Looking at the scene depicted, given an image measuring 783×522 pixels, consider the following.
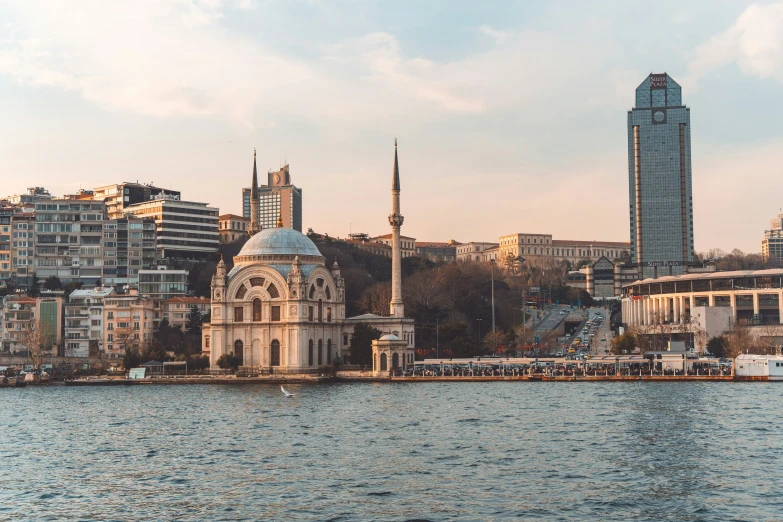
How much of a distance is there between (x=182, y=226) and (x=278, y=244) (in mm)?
37773

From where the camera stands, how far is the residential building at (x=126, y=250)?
10869 cm

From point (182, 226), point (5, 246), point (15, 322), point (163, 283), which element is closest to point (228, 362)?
point (15, 322)

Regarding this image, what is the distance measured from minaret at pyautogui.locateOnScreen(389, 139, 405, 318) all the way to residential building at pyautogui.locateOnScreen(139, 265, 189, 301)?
2746 cm

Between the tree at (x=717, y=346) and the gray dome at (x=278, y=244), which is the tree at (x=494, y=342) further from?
the tree at (x=717, y=346)

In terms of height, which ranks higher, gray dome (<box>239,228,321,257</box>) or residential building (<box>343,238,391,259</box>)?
residential building (<box>343,238,391,259</box>)

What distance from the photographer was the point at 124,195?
424 feet

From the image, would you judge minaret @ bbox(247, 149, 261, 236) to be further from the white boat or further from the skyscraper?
the skyscraper

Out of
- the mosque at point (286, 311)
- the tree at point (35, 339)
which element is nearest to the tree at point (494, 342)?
the mosque at point (286, 311)

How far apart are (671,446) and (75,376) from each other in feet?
194

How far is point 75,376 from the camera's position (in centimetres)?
8238

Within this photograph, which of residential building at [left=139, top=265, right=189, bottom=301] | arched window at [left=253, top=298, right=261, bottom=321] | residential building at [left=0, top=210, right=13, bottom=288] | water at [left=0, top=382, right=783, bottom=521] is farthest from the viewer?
residential building at [left=0, top=210, right=13, bottom=288]

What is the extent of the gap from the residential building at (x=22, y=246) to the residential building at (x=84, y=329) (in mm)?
15861

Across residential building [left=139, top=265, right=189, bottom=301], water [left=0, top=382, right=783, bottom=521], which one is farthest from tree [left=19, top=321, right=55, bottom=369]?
water [left=0, top=382, right=783, bottom=521]

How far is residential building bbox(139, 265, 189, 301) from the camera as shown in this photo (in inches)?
4077
